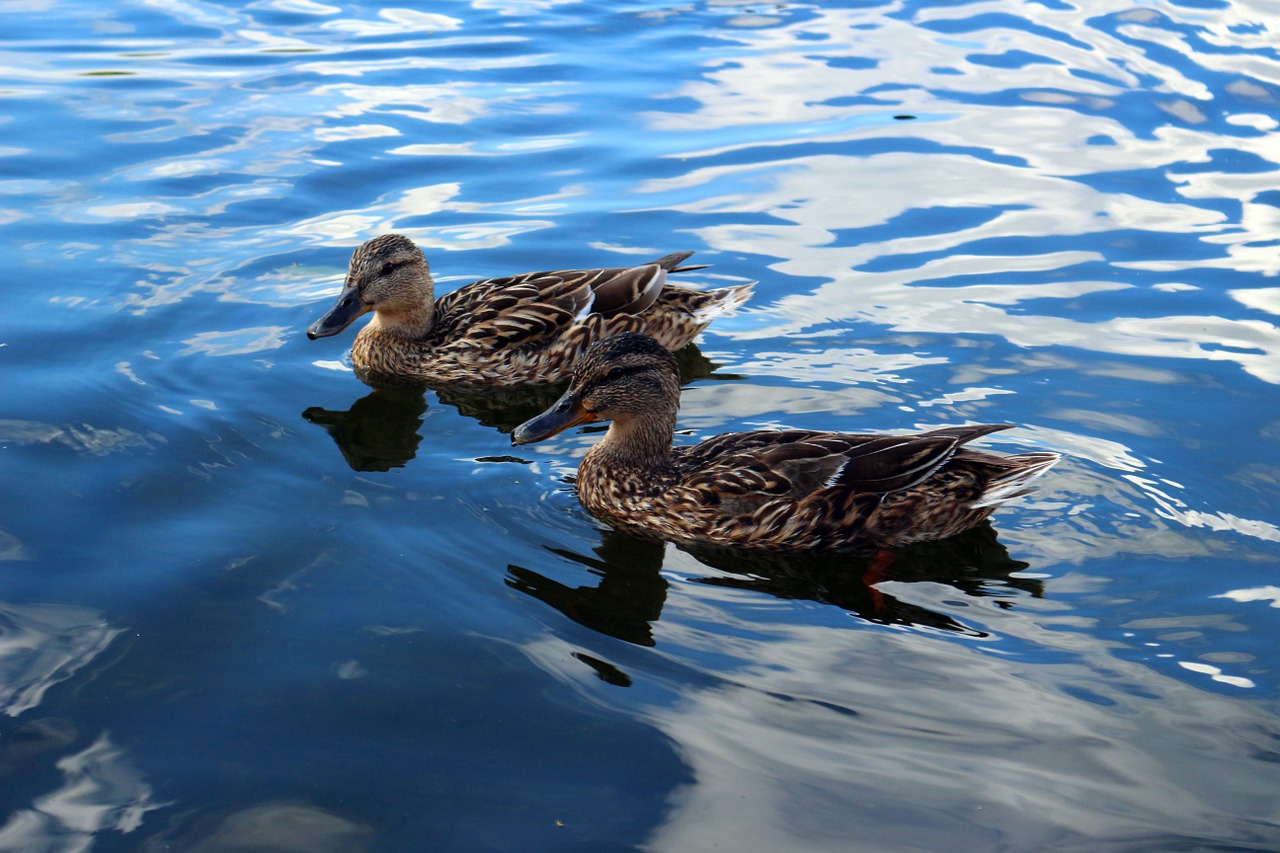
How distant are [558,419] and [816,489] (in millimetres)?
1522

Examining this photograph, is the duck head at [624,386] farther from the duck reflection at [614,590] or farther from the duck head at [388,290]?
the duck head at [388,290]

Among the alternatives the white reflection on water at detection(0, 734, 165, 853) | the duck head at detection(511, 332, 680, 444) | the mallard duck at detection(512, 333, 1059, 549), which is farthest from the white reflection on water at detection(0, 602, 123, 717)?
the mallard duck at detection(512, 333, 1059, 549)

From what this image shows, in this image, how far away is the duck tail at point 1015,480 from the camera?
668 cm

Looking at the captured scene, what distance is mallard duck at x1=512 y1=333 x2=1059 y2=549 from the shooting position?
22.2 feet

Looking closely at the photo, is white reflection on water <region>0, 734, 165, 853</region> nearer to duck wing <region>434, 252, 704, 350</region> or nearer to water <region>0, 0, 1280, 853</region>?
water <region>0, 0, 1280, 853</region>

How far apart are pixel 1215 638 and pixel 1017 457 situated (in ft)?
4.72

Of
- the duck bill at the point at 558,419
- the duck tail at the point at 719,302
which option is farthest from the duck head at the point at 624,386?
the duck tail at the point at 719,302

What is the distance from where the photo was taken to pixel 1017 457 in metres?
6.95

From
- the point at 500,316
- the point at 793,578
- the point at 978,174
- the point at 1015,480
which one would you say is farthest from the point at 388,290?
the point at 978,174

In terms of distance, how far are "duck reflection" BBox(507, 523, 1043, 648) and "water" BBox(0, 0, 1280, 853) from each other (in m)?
0.03

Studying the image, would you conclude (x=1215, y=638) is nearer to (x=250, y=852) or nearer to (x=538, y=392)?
(x=250, y=852)

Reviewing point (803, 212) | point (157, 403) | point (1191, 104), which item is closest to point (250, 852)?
point (157, 403)

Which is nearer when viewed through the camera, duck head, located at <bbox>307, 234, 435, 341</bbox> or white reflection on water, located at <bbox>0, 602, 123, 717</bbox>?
white reflection on water, located at <bbox>0, 602, 123, 717</bbox>

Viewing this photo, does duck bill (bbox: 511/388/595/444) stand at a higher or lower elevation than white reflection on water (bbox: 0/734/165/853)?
higher
